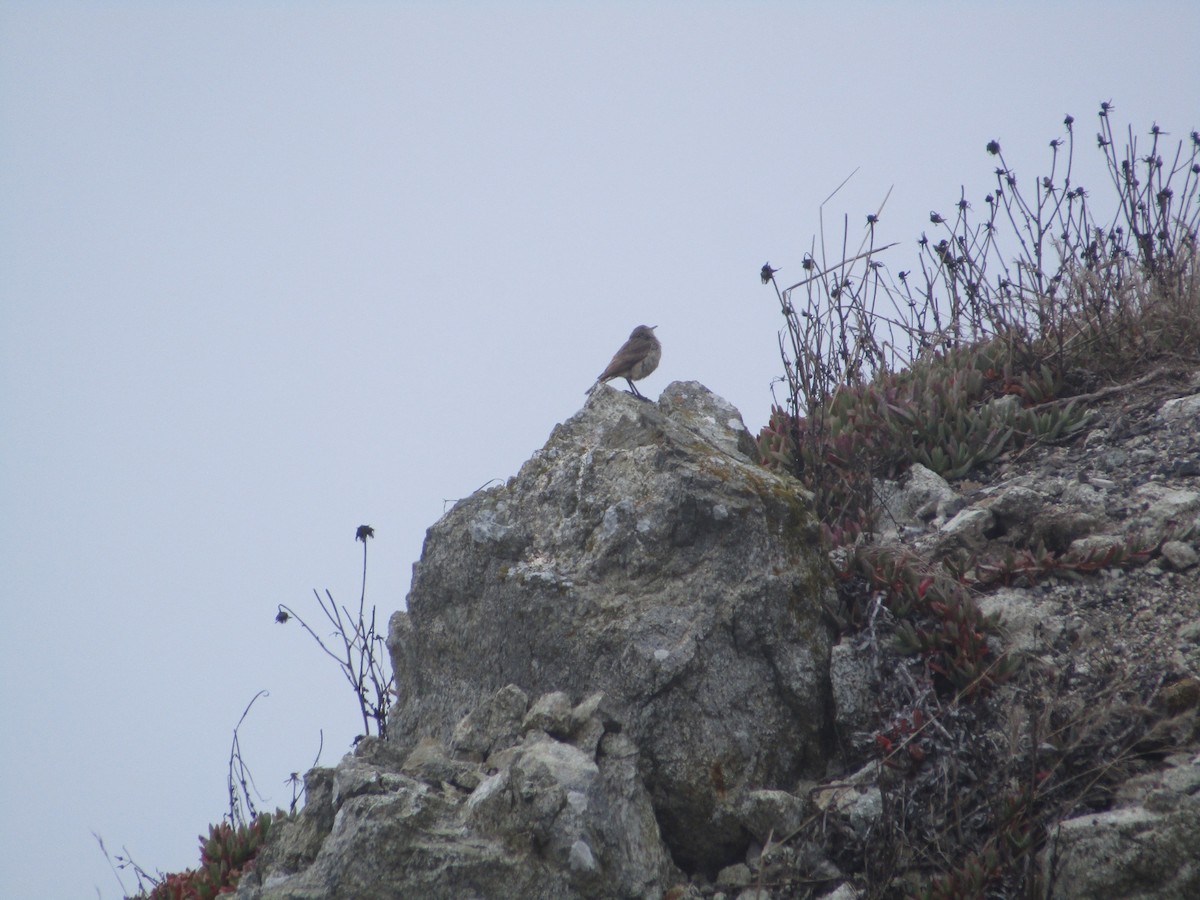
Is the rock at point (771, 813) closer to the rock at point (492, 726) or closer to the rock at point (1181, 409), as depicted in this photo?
the rock at point (492, 726)

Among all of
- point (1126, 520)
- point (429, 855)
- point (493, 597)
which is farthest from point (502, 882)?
point (1126, 520)

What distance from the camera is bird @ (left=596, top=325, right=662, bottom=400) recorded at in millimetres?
6574

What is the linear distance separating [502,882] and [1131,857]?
228 cm

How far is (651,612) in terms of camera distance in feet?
15.2

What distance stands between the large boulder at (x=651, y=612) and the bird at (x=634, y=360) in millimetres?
915

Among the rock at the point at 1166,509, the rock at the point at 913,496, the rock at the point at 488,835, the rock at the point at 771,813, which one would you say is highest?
the rock at the point at 913,496

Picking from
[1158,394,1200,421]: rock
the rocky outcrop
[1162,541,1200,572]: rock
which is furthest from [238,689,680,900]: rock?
[1158,394,1200,421]: rock

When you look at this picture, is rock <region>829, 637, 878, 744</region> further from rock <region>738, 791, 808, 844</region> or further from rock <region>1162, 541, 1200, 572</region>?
rock <region>1162, 541, 1200, 572</region>

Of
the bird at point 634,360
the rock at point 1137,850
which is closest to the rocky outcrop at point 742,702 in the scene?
the rock at point 1137,850

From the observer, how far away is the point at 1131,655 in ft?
14.3

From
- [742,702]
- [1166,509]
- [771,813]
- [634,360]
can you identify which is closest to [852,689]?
[742,702]

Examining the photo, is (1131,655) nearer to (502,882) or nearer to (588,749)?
(588,749)

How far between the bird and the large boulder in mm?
915

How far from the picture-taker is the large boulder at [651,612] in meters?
4.36
